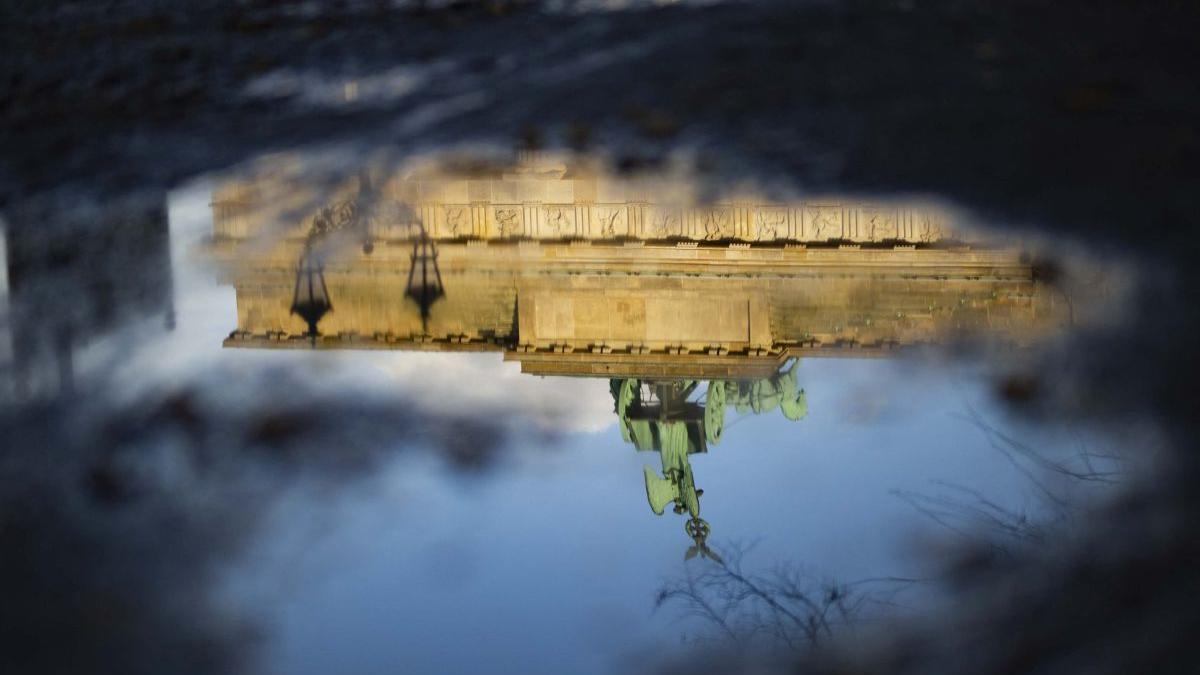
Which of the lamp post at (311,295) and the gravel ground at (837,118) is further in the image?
the lamp post at (311,295)

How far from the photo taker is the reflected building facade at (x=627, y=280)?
11.2ft

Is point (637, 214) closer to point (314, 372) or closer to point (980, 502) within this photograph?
point (314, 372)

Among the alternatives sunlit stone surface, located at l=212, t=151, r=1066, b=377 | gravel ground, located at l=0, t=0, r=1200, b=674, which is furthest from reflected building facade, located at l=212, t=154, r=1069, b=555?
gravel ground, located at l=0, t=0, r=1200, b=674

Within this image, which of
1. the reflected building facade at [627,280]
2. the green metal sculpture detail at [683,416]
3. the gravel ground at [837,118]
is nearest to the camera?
the gravel ground at [837,118]

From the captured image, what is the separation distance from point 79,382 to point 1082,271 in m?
2.36

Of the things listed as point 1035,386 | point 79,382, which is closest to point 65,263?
point 79,382

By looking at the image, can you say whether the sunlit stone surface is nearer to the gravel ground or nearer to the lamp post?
the lamp post

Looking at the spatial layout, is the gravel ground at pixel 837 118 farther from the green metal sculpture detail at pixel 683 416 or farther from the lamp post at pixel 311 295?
the lamp post at pixel 311 295

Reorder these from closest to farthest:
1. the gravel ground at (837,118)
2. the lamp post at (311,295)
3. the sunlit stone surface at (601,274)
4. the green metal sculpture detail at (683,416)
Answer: the gravel ground at (837,118) → the green metal sculpture detail at (683,416) → the sunlit stone surface at (601,274) → the lamp post at (311,295)

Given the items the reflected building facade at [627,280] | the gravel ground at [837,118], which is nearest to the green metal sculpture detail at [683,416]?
the reflected building facade at [627,280]

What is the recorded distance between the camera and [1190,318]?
3.18 meters

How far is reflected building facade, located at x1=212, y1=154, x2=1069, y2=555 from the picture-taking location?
341cm

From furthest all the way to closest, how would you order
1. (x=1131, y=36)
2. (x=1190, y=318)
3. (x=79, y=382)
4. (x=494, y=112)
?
(x=1131, y=36) → (x=494, y=112) → (x=79, y=382) → (x=1190, y=318)

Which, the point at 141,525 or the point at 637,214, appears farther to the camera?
the point at 637,214
